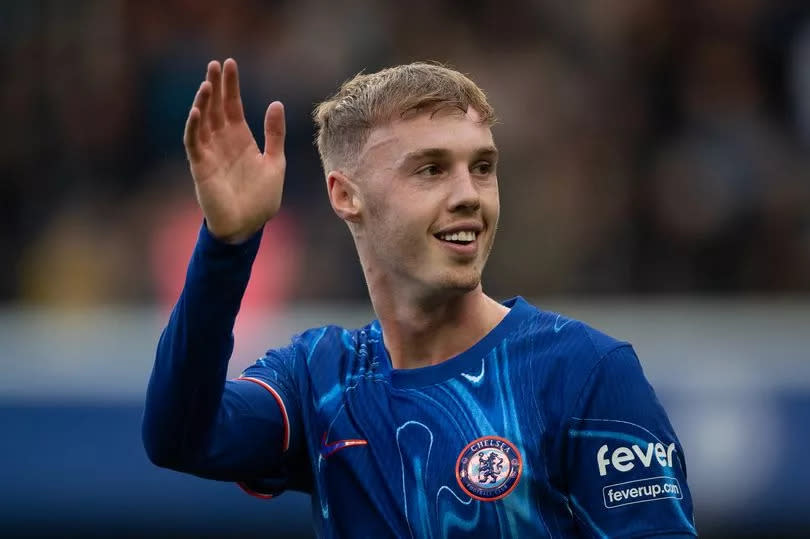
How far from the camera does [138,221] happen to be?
876cm

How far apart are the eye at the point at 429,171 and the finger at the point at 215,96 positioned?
53cm

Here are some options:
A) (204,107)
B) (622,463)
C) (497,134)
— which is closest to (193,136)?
(204,107)

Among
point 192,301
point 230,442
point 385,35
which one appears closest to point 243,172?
point 192,301

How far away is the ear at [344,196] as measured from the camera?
3754 millimetres

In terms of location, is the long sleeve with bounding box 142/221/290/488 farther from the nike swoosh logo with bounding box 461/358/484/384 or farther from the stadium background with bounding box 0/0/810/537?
the stadium background with bounding box 0/0/810/537

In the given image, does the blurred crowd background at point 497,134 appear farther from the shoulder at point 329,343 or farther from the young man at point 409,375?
the young man at point 409,375

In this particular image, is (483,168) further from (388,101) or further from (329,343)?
(329,343)

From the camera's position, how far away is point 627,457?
3.27m

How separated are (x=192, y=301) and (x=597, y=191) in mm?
5892

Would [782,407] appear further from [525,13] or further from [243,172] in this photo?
[243,172]

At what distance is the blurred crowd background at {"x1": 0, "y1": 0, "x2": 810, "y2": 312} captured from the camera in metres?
8.63

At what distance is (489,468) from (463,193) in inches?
27.3

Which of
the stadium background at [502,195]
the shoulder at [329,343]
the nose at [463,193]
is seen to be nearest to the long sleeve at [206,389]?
the shoulder at [329,343]

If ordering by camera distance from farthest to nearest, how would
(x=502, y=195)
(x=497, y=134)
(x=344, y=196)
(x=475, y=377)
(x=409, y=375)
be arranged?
(x=497, y=134) < (x=502, y=195) < (x=344, y=196) < (x=409, y=375) < (x=475, y=377)
